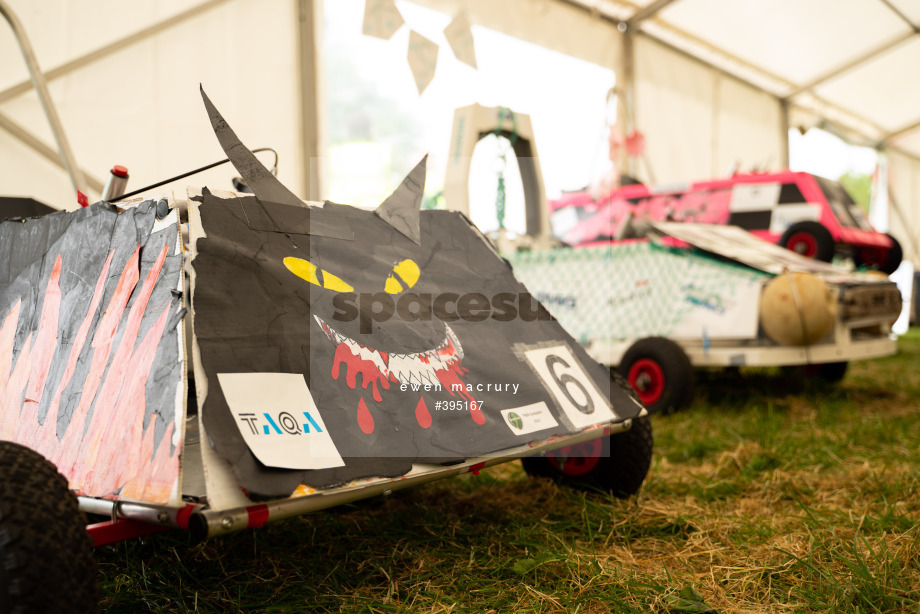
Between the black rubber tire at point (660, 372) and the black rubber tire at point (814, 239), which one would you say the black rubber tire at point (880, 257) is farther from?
the black rubber tire at point (660, 372)

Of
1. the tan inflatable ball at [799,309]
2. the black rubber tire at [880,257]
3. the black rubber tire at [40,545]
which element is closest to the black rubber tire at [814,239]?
the black rubber tire at [880,257]

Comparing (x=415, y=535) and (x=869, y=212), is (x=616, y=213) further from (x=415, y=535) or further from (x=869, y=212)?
(x=869, y=212)

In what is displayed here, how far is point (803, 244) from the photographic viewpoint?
4.23 meters

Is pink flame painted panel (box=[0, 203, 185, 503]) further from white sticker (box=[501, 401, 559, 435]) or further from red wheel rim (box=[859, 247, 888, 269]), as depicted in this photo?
red wheel rim (box=[859, 247, 888, 269])

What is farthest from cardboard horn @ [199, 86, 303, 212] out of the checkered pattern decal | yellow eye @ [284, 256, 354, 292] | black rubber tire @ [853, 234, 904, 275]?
black rubber tire @ [853, 234, 904, 275]

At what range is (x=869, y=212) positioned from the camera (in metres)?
11.9

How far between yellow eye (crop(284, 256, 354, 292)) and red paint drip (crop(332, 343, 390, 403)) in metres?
0.16

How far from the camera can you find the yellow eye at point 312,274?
4.80ft

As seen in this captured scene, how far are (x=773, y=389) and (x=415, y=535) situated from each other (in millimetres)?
2936

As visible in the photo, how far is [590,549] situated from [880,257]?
4.32m

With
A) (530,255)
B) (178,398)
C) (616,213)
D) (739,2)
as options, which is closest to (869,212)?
(739,2)

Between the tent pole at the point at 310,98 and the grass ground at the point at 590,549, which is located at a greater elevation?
the tent pole at the point at 310,98

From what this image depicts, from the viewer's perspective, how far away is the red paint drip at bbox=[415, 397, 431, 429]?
1.38 metres

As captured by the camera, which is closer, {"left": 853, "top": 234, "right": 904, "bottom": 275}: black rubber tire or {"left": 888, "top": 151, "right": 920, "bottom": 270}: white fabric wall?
{"left": 853, "top": 234, "right": 904, "bottom": 275}: black rubber tire
